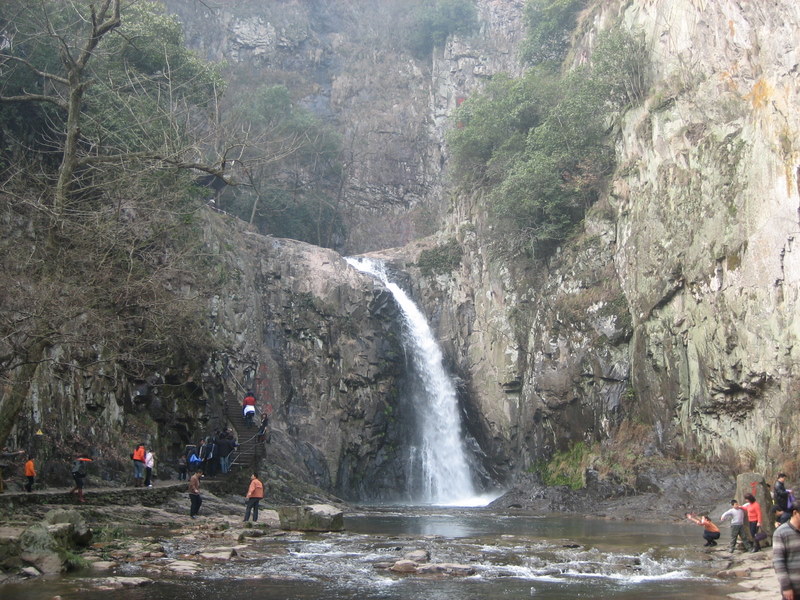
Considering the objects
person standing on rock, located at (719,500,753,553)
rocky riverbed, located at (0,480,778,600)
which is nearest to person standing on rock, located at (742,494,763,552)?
person standing on rock, located at (719,500,753,553)

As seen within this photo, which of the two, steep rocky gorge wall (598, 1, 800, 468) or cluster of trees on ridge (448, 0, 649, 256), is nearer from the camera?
steep rocky gorge wall (598, 1, 800, 468)

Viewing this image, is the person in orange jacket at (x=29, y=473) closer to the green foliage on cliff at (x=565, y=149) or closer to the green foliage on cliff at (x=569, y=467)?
the green foliage on cliff at (x=569, y=467)

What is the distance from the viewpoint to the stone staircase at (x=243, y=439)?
22891 millimetres

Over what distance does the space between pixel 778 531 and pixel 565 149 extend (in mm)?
25243

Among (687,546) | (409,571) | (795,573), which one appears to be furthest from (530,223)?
(795,573)

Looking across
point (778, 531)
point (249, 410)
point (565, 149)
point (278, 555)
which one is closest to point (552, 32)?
point (565, 149)

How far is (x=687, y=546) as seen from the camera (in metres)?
14.4

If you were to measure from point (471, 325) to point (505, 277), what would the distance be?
2.82m

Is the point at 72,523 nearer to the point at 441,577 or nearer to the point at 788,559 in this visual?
the point at 441,577

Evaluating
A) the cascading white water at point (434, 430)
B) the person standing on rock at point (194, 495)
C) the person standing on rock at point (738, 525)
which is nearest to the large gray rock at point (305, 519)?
the person standing on rock at point (194, 495)

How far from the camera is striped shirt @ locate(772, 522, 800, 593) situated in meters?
6.10

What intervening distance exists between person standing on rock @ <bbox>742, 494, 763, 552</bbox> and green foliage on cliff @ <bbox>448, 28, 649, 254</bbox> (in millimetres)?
17982

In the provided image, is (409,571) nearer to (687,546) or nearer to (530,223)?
(687,546)

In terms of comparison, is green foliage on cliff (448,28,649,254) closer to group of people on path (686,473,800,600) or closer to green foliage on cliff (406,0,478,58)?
group of people on path (686,473,800,600)
